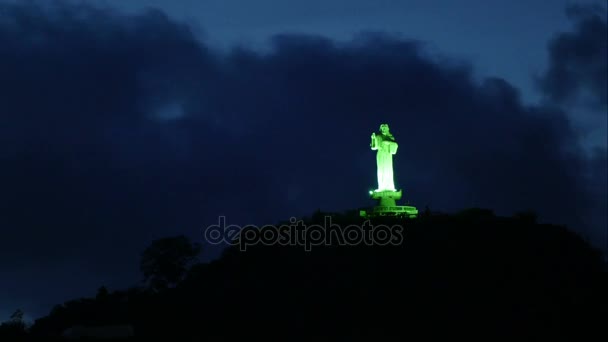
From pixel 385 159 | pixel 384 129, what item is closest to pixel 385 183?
pixel 385 159

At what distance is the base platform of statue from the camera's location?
50219 millimetres

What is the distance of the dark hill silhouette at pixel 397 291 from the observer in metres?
37.9

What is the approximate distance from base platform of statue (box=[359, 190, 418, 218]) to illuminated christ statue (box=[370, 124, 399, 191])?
24.6 inches

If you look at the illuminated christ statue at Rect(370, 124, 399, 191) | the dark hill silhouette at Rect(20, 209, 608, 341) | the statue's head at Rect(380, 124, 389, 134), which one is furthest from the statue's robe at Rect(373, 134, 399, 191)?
the dark hill silhouette at Rect(20, 209, 608, 341)

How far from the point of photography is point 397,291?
42.0 metres

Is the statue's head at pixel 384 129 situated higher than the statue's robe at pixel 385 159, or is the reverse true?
the statue's head at pixel 384 129

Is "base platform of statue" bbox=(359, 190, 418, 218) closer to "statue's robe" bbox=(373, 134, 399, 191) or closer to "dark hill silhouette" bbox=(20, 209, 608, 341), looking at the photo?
"statue's robe" bbox=(373, 134, 399, 191)

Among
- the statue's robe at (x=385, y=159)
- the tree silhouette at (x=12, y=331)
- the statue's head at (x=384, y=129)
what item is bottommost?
the tree silhouette at (x=12, y=331)

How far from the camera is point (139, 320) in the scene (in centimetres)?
4134

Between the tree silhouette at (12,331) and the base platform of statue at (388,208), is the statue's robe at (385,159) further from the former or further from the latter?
the tree silhouette at (12,331)

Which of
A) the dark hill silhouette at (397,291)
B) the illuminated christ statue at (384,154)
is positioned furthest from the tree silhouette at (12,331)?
the illuminated christ statue at (384,154)

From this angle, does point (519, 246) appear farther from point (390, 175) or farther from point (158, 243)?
point (158, 243)

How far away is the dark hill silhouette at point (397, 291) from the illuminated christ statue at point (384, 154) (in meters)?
3.32

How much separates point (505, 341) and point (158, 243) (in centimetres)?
3040
